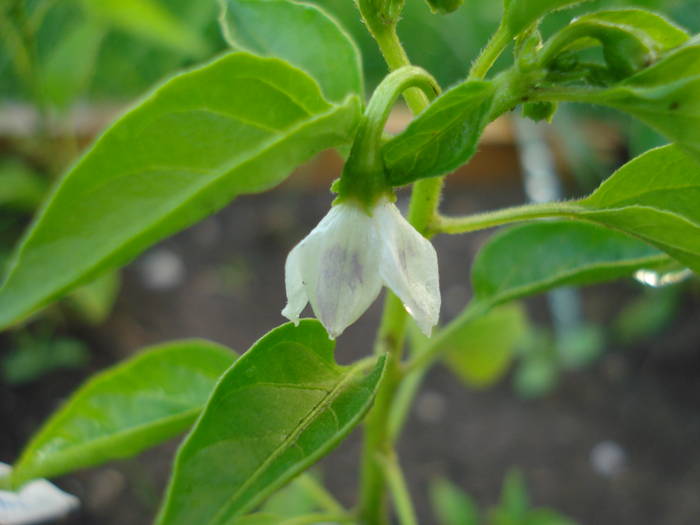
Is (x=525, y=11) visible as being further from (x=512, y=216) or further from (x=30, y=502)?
(x=30, y=502)

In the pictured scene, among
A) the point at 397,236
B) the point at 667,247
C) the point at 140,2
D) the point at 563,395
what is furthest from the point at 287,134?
the point at 563,395

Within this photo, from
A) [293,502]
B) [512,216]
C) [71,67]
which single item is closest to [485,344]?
[293,502]

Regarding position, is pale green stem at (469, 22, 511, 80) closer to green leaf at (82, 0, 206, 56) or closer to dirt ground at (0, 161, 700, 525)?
green leaf at (82, 0, 206, 56)

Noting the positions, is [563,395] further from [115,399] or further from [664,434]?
[115,399]

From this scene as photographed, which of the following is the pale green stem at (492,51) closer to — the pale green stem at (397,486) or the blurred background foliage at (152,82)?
the pale green stem at (397,486)

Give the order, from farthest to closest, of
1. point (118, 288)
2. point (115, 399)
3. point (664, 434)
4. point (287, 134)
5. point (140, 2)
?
1. point (118, 288)
2. point (664, 434)
3. point (140, 2)
4. point (115, 399)
5. point (287, 134)

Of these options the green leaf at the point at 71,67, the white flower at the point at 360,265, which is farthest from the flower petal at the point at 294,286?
the green leaf at the point at 71,67

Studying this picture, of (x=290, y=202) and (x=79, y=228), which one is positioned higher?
(x=79, y=228)
